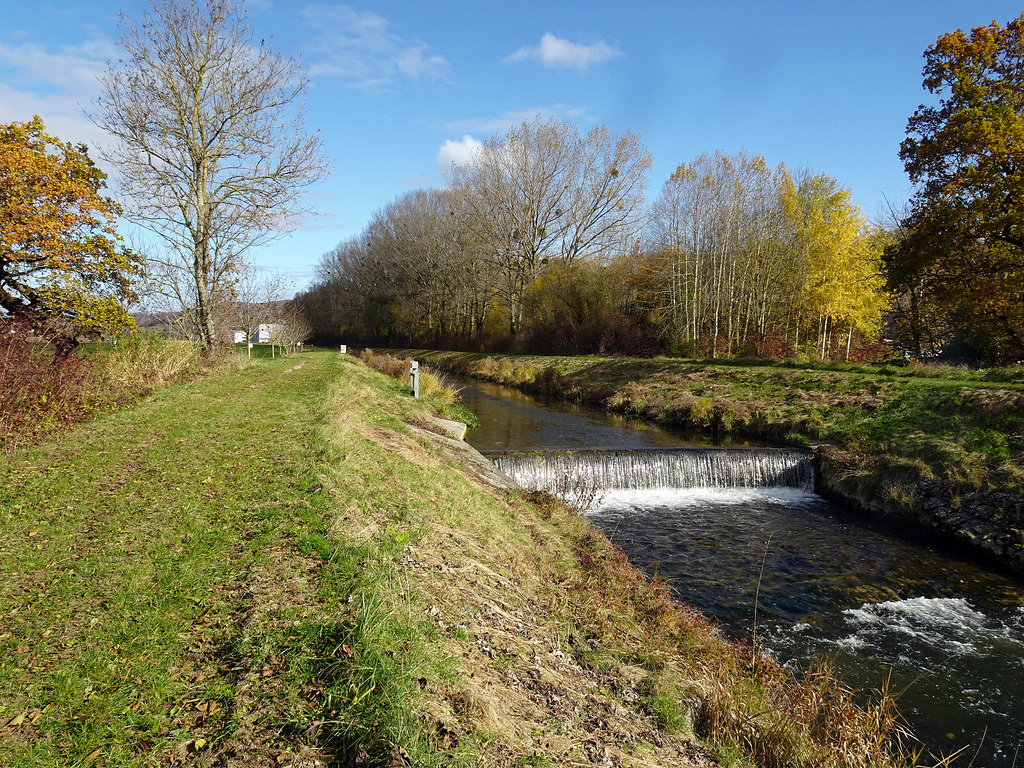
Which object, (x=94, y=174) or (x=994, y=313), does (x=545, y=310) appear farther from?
(x=94, y=174)

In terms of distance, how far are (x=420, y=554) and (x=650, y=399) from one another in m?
17.1

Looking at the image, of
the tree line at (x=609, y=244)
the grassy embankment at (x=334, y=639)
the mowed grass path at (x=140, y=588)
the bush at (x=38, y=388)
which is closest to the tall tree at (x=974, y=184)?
the tree line at (x=609, y=244)

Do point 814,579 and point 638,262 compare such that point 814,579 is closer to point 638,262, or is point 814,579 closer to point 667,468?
point 667,468

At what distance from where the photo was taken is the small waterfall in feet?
41.3

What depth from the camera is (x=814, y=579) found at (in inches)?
321

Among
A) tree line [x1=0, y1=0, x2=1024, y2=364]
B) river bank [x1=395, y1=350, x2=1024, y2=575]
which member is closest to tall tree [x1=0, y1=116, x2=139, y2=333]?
tree line [x1=0, y1=0, x2=1024, y2=364]

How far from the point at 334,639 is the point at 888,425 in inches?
584

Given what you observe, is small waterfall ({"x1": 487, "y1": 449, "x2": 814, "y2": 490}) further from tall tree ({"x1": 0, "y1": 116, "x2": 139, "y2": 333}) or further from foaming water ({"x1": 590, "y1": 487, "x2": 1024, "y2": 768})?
tall tree ({"x1": 0, "y1": 116, "x2": 139, "y2": 333})

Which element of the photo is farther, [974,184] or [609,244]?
[609,244]

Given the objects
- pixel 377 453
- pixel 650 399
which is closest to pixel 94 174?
pixel 377 453

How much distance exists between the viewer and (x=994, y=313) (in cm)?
1758

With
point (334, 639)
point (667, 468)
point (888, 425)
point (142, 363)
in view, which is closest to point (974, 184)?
point (888, 425)

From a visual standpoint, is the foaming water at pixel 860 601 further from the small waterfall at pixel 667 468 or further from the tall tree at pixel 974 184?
the tall tree at pixel 974 184

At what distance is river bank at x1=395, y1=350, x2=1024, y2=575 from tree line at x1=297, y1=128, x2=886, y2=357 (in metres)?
6.90
